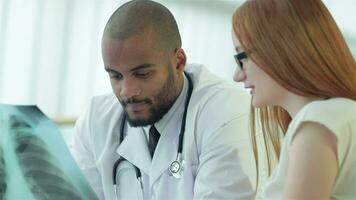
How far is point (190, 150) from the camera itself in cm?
117

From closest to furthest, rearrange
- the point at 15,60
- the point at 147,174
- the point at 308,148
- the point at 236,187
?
the point at 308,148 < the point at 236,187 < the point at 147,174 < the point at 15,60

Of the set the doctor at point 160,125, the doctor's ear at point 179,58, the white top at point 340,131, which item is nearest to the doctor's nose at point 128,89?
the doctor at point 160,125

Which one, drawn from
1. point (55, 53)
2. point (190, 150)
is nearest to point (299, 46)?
point (190, 150)

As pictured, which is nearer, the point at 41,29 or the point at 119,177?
the point at 119,177

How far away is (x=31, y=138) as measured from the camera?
101 centimetres

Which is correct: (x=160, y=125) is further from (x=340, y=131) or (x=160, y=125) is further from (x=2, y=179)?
(x=340, y=131)

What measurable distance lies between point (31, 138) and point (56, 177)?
0.31 ft

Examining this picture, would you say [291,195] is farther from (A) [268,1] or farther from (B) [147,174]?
(B) [147,174]

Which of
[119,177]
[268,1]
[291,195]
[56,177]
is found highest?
[268,1]

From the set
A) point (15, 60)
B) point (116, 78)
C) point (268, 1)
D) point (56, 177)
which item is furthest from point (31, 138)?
point (15, 60)

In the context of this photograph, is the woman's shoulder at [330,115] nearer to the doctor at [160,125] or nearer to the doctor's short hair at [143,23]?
the doctor at [160,125]

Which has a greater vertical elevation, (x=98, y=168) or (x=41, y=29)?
(x=41, y=29)

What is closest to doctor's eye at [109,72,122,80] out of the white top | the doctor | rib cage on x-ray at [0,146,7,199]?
the doctor

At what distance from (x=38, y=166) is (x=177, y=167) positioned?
0.33 metres
